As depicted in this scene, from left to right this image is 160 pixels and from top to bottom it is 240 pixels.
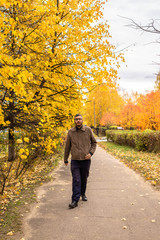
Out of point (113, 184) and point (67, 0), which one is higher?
point (67, 0)

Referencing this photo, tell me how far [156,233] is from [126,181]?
358cm

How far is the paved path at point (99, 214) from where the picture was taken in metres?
3.56

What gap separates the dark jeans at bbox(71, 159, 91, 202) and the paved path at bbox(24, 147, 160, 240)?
302mm

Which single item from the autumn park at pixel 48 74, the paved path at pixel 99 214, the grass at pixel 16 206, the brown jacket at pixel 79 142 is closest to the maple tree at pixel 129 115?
the autumn park at pixel 48 74

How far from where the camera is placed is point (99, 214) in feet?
14.3

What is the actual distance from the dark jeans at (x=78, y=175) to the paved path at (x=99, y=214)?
0.99ft

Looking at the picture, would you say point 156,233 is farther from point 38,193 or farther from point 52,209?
point 38,193

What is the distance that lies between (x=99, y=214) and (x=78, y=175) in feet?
3.18

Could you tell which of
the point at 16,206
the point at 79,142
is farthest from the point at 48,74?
the point at 16,206

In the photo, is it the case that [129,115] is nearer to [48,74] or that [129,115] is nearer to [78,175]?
[48,74]

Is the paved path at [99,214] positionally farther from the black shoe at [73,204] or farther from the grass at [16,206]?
the grass at [16,206]

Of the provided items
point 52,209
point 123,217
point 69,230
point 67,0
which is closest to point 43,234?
point 69,230

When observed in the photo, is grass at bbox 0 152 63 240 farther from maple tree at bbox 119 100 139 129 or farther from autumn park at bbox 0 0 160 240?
maple tree at bbox 119 100 139 129

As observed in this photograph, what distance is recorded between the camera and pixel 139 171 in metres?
8.77
